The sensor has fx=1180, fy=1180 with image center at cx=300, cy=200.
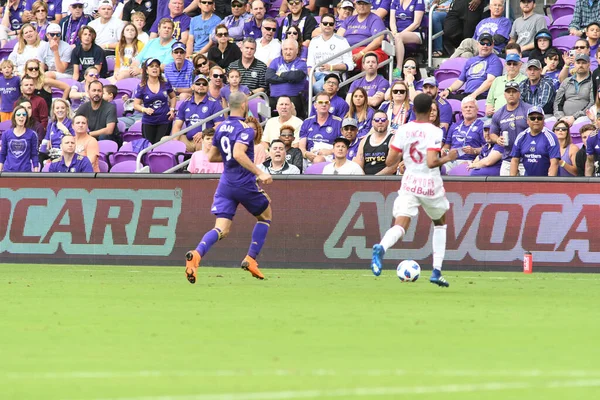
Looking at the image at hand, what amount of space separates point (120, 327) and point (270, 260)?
9087mm

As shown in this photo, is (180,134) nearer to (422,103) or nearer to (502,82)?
(502,82)

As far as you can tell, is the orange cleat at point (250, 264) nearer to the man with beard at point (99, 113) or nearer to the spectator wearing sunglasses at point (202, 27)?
the man with beard at point (99, 113)

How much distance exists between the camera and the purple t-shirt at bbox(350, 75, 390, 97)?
20630 mm

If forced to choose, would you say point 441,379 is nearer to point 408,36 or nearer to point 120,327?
point 120,327

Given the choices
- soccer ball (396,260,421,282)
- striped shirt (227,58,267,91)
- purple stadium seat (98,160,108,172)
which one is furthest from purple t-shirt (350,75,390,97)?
soccer ball (396,260,421,282)

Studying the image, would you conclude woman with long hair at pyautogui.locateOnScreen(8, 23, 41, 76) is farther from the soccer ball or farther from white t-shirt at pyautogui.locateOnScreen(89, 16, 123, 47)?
the soccer ball

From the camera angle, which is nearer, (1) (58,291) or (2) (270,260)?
(1) (58,291)

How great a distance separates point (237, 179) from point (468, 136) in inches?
226

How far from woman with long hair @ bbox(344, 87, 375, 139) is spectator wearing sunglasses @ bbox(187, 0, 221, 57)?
528 cm

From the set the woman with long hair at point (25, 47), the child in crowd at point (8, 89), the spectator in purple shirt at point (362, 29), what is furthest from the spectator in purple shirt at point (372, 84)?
the woman with long hair at point (25, 47)

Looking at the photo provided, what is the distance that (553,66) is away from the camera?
19.8m

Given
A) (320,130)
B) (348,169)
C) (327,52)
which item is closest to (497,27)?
(327,52)

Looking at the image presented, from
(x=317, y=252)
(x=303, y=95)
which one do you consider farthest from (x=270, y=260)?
(x=303, y=95)

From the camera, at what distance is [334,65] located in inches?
858
